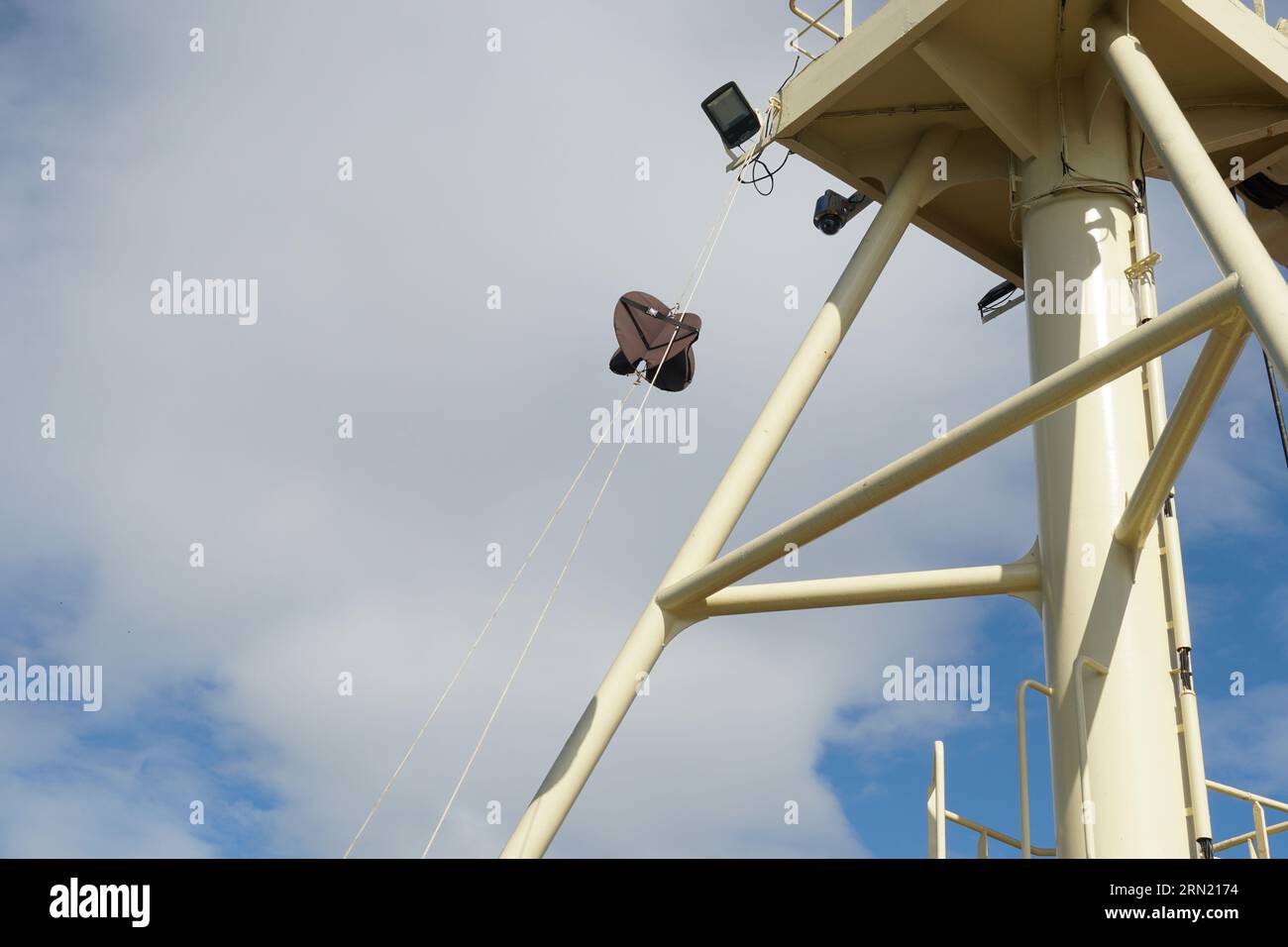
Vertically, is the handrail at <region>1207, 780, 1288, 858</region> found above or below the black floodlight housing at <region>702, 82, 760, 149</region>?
below

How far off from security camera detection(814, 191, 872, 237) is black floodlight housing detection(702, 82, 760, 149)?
1.47 metres

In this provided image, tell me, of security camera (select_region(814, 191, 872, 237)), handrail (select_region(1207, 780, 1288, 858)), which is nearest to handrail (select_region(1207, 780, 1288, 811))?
handrail (select_region(1207, 780, 1288, 858))

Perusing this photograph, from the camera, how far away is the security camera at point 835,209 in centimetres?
1412

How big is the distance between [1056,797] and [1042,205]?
480 centimetres

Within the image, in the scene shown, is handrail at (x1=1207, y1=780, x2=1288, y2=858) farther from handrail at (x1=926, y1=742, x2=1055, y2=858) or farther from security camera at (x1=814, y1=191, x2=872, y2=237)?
security camera at (x1=814, y1=191, x2=872, y2=237)

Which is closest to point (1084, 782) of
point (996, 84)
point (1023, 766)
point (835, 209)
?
point (1023, 766)

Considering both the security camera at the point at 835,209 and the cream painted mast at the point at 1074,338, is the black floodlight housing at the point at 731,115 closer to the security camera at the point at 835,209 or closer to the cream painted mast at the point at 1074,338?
the cream painted mast at the point at 1074,338

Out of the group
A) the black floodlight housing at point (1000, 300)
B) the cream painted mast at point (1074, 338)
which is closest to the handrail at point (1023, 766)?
the cream painted mast at point (1074, 338)

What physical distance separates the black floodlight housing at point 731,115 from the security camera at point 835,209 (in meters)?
1.47

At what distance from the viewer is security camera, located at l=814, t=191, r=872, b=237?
14.1 metres

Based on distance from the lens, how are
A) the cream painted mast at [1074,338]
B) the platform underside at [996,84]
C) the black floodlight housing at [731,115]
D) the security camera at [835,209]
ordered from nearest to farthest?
the cream painted mast at [1074,338]
the platform underside at [996,84]
the black floodlight housing at [731,115]
the security camera at [835,209]
